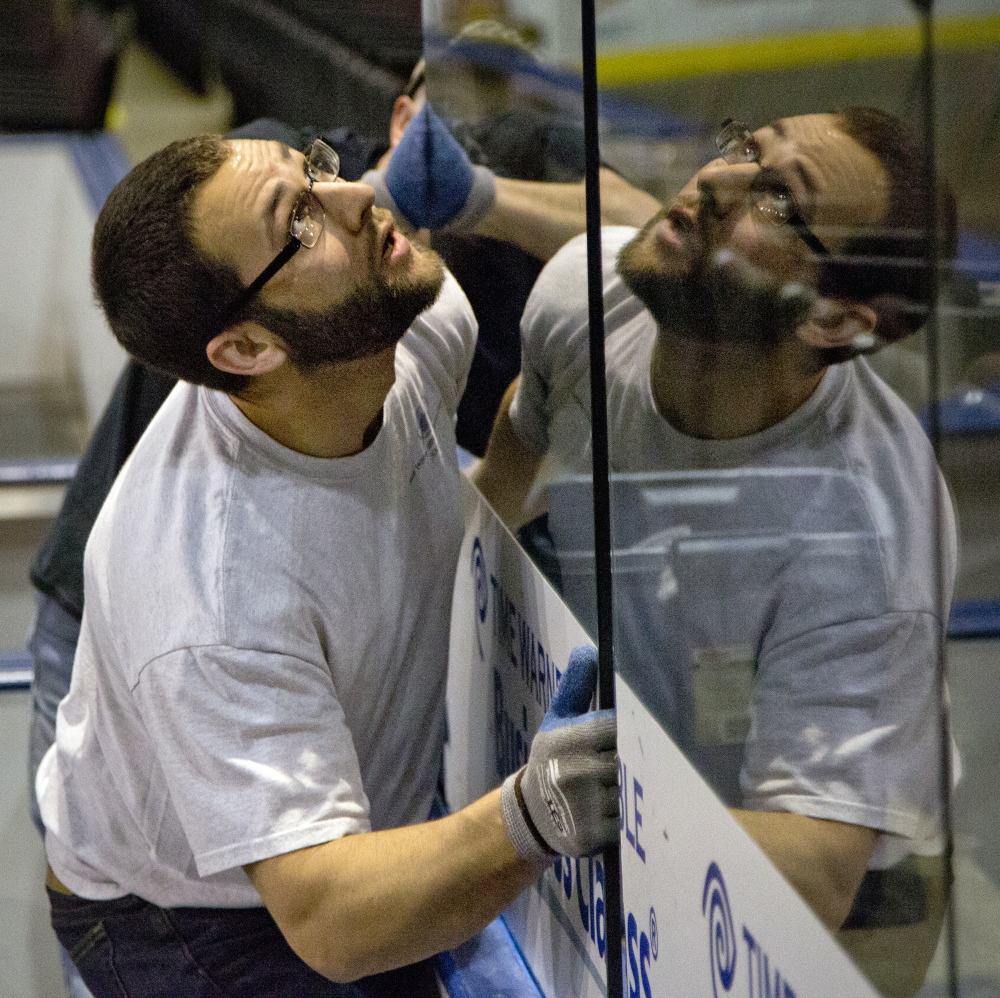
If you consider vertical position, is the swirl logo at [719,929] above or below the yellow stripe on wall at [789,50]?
below

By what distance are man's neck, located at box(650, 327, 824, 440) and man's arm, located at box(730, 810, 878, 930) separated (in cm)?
26

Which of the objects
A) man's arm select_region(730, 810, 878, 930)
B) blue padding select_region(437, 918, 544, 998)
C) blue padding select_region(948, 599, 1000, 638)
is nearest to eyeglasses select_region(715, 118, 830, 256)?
blue padding select_region(948, 599, 1000, 638)

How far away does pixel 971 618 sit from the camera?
2.07 feet

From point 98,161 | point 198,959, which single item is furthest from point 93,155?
point 198,959

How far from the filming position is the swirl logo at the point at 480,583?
1691mm

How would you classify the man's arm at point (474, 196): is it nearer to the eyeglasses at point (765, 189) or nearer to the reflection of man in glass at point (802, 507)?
the reflection of man in glass at point (802, 507)

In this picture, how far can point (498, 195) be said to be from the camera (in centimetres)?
153

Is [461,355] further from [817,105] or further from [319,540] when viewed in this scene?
[817,105]

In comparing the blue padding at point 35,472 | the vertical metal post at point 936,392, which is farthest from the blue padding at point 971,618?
the blue padding at point 35,472

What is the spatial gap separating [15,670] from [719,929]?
132 inches

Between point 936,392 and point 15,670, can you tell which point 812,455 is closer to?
point 936,392

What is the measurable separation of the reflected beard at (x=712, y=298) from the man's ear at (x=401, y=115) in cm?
106

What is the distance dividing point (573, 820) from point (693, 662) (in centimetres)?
31

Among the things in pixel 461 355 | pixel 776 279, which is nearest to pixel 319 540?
pixel 461 355
